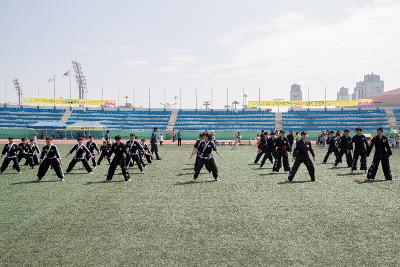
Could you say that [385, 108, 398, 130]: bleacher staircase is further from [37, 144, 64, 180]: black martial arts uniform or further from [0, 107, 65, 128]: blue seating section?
[37, 144, 64, 180]: black martial arts uniform

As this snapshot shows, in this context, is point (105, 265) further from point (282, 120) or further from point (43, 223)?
point (282, 120)

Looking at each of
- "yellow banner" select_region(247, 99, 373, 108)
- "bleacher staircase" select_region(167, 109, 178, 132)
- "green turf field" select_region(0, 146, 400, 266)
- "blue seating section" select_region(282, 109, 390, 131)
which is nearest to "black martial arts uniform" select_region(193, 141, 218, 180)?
"green turf field" select_region(0, 146, 400, 266)

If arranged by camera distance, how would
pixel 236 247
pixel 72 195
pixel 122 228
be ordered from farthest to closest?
pixel 72 195, pixel 122 228, pixel 236 247

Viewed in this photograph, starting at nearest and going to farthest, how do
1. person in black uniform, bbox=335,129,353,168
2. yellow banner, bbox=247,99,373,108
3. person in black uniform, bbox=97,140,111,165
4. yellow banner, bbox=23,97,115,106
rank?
person in black uniform, bbox=97,140,111,165
person in black uniform, bbox=335,129,353,168
yellow banner, bbox=23,97,115,106
yellow banner, bbox=247,99,373,108

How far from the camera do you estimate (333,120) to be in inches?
3071

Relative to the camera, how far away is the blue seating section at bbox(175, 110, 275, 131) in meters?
75.8

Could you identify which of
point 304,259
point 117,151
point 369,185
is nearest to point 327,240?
point 304,259

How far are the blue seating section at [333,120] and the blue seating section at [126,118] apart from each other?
25574mm

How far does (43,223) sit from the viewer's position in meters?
9.08

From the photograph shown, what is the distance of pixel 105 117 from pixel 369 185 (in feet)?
225

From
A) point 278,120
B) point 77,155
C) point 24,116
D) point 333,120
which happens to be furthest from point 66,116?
point 77,155

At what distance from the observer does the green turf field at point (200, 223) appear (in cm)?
681

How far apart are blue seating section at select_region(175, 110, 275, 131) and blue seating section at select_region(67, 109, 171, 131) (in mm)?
3824

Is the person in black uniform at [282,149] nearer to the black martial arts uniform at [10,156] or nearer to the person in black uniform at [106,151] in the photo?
the person in black uniform at [106,151]
